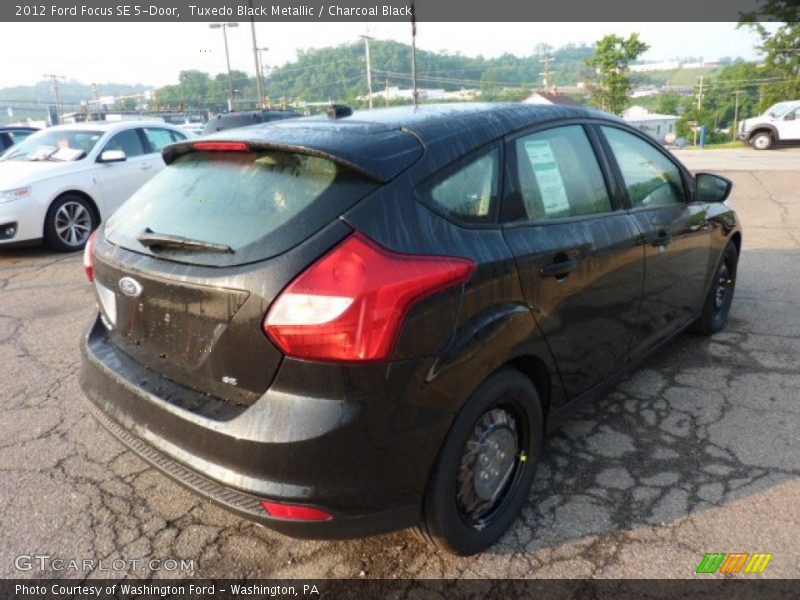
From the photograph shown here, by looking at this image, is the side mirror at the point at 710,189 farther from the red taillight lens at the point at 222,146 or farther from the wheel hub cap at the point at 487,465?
the red taillight lens at the point at 222,146

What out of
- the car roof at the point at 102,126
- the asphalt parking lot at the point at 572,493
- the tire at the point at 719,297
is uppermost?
the car roof at the point at 102,126

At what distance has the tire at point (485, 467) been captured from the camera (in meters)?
2.05

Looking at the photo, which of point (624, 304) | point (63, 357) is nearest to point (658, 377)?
point (624, 304)

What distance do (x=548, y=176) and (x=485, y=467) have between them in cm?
124

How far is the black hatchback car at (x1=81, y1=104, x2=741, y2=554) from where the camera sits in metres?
1.80

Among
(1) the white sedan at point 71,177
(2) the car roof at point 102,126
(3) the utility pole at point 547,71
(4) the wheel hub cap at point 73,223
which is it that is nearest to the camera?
(1) the white sedan at point 71,177

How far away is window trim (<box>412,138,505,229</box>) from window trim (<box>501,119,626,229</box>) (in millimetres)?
34

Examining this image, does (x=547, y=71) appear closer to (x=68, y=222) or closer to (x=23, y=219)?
(x=68, y=222)

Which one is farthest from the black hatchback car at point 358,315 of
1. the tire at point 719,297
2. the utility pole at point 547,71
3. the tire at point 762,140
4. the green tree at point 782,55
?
the utility pole at point 547,71

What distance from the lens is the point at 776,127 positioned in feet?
79.8

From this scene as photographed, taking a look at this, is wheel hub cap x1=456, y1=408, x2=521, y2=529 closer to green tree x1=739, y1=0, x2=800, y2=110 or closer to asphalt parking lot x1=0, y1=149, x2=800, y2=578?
asphalt parking lot x1=0, y1=149, x2=800, y2=578

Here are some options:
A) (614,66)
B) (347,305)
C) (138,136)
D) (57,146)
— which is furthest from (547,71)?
(347,305)

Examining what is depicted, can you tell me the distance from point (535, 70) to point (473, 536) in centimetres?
8183

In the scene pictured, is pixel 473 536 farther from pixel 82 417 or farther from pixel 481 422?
pixel 82 417
